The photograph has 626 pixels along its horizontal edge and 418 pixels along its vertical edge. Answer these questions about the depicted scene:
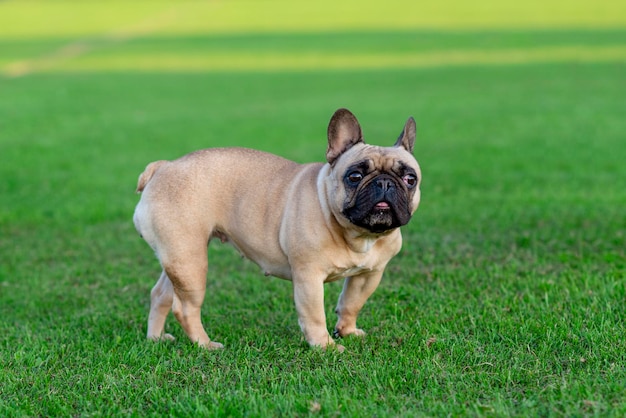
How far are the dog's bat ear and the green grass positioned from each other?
1.31m

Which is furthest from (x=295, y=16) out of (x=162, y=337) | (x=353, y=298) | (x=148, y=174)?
(x=353, y=298)

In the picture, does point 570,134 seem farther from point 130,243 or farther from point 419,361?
point 419,361

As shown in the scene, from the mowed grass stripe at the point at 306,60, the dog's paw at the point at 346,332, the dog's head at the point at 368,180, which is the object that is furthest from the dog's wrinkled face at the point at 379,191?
the mowed grass stripe at the point at 306,60

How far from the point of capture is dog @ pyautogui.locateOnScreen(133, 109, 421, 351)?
19.0 ft

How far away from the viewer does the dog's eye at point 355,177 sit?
5730mm

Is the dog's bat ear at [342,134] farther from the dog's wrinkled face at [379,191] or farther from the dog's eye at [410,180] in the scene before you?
the dog's eye at [410,180]

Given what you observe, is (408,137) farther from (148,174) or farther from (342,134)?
(148,174)

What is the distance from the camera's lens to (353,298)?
648 cm

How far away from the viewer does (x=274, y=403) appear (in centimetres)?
498

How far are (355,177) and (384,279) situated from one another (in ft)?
8.42

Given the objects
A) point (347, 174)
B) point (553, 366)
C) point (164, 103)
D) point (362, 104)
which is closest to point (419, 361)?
point (553, 366)

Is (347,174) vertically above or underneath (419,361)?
above

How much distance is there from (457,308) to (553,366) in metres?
1.49

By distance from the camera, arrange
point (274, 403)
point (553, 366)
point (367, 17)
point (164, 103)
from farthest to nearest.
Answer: point (367, 17), point (164, 103), point (553, 366), point (274, 403)
